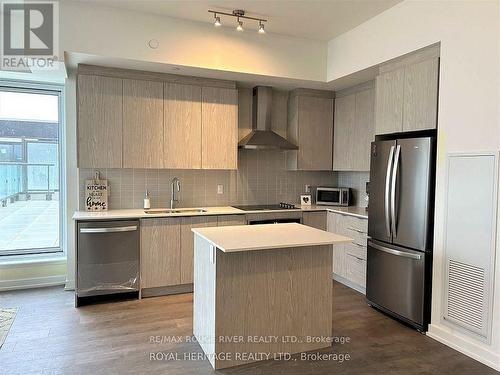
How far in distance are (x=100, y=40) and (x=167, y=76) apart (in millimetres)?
874

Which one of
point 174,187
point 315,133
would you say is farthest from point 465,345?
point 174,187

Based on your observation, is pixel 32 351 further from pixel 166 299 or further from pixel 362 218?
pixel 362 218

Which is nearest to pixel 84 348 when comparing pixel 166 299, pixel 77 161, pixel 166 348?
pixel 166 348

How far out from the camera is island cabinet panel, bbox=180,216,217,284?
420 centimetres

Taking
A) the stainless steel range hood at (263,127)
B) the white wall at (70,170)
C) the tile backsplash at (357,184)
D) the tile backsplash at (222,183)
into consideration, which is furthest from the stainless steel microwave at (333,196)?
the white wall at (70,170)

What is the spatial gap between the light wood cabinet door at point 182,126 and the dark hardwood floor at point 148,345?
170 centimetres

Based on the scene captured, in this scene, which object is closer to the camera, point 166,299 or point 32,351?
point 32,351

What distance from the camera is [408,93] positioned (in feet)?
11.4

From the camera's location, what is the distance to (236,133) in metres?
4.76

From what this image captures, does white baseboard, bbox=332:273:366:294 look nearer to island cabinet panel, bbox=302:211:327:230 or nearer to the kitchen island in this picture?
island cabinet panel, bbox=302:211:327:230

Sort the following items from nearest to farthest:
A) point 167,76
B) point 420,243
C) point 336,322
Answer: point 420,243 → point 336,322 → point 167,76

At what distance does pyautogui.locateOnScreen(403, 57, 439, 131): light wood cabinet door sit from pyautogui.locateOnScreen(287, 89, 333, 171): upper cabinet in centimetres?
175

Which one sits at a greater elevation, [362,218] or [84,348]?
[362,218]

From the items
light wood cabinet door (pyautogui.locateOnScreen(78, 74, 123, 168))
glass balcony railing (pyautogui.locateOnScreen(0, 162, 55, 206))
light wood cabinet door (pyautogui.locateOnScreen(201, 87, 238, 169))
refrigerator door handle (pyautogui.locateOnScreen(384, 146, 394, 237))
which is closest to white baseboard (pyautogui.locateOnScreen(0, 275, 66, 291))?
glass balcony railing (pyautogui.locateOnScreen(0, 162, 55, 206))
